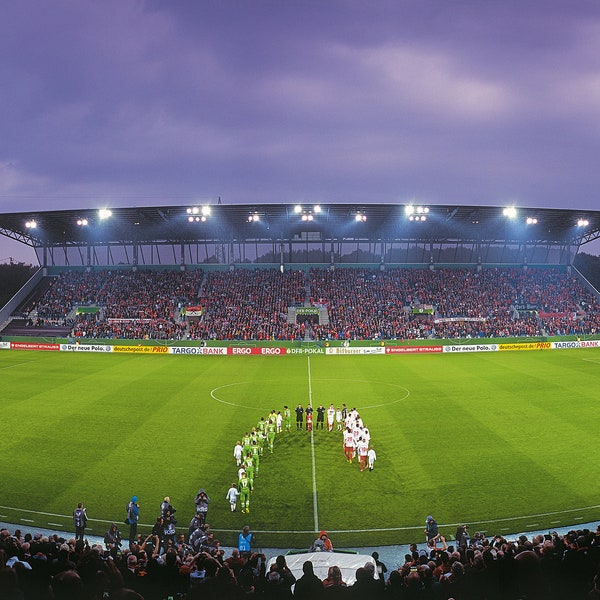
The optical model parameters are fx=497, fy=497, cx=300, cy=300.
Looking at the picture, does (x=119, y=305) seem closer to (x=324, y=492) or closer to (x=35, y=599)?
(x=324, y=492)

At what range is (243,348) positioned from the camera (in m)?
47.8

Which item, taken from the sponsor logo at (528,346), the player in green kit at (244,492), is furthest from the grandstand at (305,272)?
the player in green kit at (244,492)

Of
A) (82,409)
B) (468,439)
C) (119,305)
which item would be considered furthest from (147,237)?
(468,439)

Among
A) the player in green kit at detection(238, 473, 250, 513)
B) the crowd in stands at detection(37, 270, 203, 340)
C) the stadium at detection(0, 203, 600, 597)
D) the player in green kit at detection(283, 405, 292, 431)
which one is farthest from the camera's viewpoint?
the crowd in stands at detection(37, 270, 203, 340)

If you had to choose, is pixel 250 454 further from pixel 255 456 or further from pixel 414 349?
pixel 414 349

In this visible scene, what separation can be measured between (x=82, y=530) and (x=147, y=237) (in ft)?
193

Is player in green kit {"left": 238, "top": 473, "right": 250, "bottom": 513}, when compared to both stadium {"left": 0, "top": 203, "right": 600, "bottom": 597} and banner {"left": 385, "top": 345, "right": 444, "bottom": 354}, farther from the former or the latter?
banner {"left": 385, "top": 345, "right": 444, "bottom": 354}

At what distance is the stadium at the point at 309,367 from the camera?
14789 millimetres

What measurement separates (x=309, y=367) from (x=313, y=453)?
67.7 ft

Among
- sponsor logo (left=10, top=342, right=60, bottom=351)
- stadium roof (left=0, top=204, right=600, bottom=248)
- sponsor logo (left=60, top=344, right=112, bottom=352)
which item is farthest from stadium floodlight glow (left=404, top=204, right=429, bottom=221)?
sponsor logo (left=10, top=342, right=60, bottom=351)

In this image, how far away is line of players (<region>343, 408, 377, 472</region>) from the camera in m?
17.2

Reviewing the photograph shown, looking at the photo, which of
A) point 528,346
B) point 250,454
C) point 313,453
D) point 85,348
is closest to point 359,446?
point 313,453

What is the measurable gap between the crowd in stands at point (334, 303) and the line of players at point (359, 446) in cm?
3238

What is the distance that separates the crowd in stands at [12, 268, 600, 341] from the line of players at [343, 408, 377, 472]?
32.4 meters
